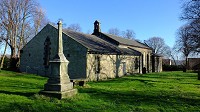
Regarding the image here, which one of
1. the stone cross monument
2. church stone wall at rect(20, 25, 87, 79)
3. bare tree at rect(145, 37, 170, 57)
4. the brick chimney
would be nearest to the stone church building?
church stone wall at rect(20, 25, 87, 79)

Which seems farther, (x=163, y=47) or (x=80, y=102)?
(x=163, y=47)

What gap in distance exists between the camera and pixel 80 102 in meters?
12.7

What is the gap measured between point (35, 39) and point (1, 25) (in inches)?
658

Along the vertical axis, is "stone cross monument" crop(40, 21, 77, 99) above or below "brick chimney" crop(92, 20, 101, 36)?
below

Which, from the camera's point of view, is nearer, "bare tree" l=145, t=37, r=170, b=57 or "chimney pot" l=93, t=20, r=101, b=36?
"chimney pot" l=93, t=20, r=101, b=36

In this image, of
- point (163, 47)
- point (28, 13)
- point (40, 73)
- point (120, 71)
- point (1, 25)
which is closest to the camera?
point (40, 73)

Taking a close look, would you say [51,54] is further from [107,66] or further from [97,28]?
[97,28]

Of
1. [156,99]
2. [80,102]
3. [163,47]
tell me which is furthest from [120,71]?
[163,47]

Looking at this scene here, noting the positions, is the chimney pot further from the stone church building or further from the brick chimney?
the stone church building

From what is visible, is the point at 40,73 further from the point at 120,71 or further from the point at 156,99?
the point at 156,99

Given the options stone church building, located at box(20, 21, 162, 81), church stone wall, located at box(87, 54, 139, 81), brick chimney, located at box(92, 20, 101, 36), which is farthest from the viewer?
brick chimney, located at box(92, 20, 101, 36)

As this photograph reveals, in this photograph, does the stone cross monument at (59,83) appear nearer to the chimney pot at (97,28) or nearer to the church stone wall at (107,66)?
the church stone wall at (107,66)

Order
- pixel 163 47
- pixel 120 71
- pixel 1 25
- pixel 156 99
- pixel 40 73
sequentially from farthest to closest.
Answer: pixel 163 47
pixel 1 25
pixel 120 71
pixel 40 73
pixel 156 99

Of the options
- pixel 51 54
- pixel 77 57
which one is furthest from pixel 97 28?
pixel 77 57
